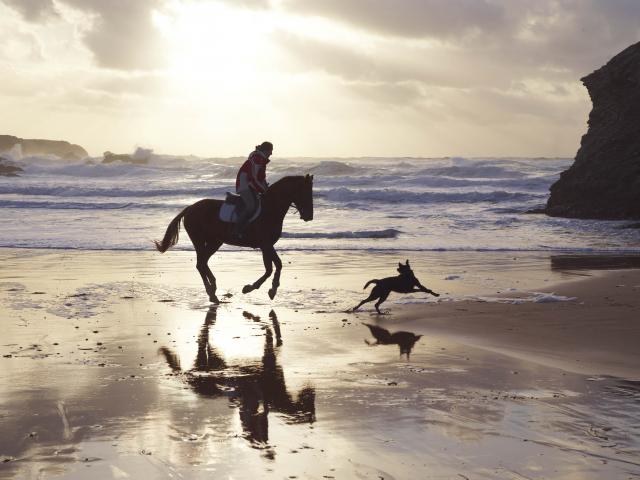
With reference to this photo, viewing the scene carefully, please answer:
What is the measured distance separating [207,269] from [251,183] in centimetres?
164

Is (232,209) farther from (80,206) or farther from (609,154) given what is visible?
(80,206)

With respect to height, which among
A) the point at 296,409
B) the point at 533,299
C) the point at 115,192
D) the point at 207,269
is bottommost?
the point at 533,299

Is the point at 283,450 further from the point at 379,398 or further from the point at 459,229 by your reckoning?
the point at 459,229

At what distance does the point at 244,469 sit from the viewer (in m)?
5.31

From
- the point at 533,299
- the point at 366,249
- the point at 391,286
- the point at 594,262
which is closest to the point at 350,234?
the point at 366,249

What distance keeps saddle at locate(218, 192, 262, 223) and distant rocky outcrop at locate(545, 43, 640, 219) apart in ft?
72.7

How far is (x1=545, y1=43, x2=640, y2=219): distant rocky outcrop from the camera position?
1272 inches

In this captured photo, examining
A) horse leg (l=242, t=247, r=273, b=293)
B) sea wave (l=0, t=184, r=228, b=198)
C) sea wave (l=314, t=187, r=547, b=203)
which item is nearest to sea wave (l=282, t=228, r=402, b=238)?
horse leg (l=242, t=247, r=273, b=293)

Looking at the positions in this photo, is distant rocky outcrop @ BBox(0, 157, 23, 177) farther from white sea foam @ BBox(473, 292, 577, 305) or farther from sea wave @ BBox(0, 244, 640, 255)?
white sea foam @ BBox(473, 292, 577, 305)

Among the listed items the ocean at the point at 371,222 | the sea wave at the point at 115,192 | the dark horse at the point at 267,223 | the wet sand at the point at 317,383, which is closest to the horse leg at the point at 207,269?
the dark horse at the point at 267,223

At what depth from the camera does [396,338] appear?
10.1 m

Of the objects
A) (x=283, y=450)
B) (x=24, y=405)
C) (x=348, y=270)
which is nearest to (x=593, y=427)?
(x=283, y=450)

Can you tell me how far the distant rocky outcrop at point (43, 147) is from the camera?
155538 millimetres

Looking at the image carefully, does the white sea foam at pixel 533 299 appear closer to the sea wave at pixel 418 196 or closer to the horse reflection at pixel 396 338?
the horse reflection at pixel 396 338
